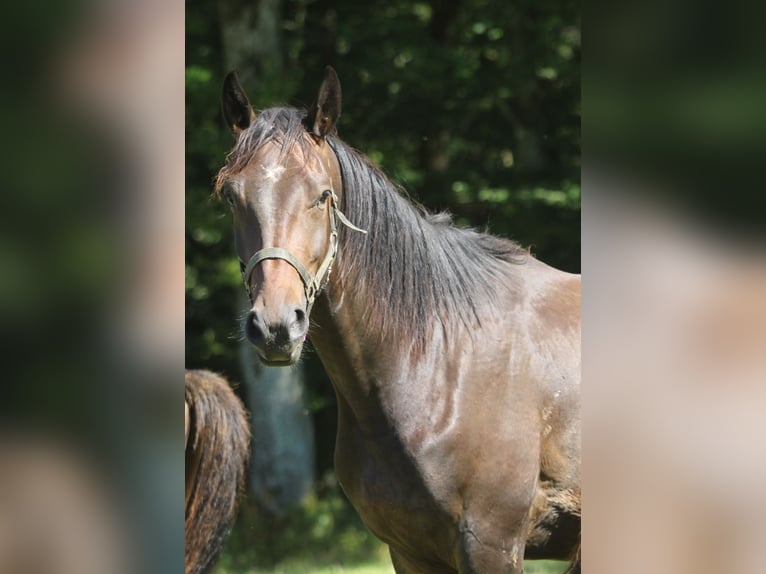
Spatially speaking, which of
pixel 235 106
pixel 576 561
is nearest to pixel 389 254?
pixel 235 106

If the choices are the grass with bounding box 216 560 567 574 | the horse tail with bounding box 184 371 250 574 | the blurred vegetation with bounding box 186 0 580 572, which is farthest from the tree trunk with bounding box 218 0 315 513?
the horse tail with bounding box 184 371 250 574

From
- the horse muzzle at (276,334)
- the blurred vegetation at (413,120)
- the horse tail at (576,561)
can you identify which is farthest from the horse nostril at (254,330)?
the blurred vegetation at (413,120)

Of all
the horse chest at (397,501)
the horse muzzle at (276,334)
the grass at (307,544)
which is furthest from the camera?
the grass at (307,544)

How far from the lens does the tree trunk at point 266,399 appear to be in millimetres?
6719

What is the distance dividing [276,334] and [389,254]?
57 cm

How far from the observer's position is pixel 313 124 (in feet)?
9.01

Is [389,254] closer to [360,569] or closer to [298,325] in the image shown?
[298,325]

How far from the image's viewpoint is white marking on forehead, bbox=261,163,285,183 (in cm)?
252

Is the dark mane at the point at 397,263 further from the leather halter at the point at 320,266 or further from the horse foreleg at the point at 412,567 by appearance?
the horse foreleg at the point at 412,567

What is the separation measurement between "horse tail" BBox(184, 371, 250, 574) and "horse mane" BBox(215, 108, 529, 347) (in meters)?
0.85

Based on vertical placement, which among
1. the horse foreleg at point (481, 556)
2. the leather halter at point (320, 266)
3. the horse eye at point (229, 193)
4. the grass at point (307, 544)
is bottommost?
the grass at point (307, 544)

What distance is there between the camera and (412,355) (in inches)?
109
